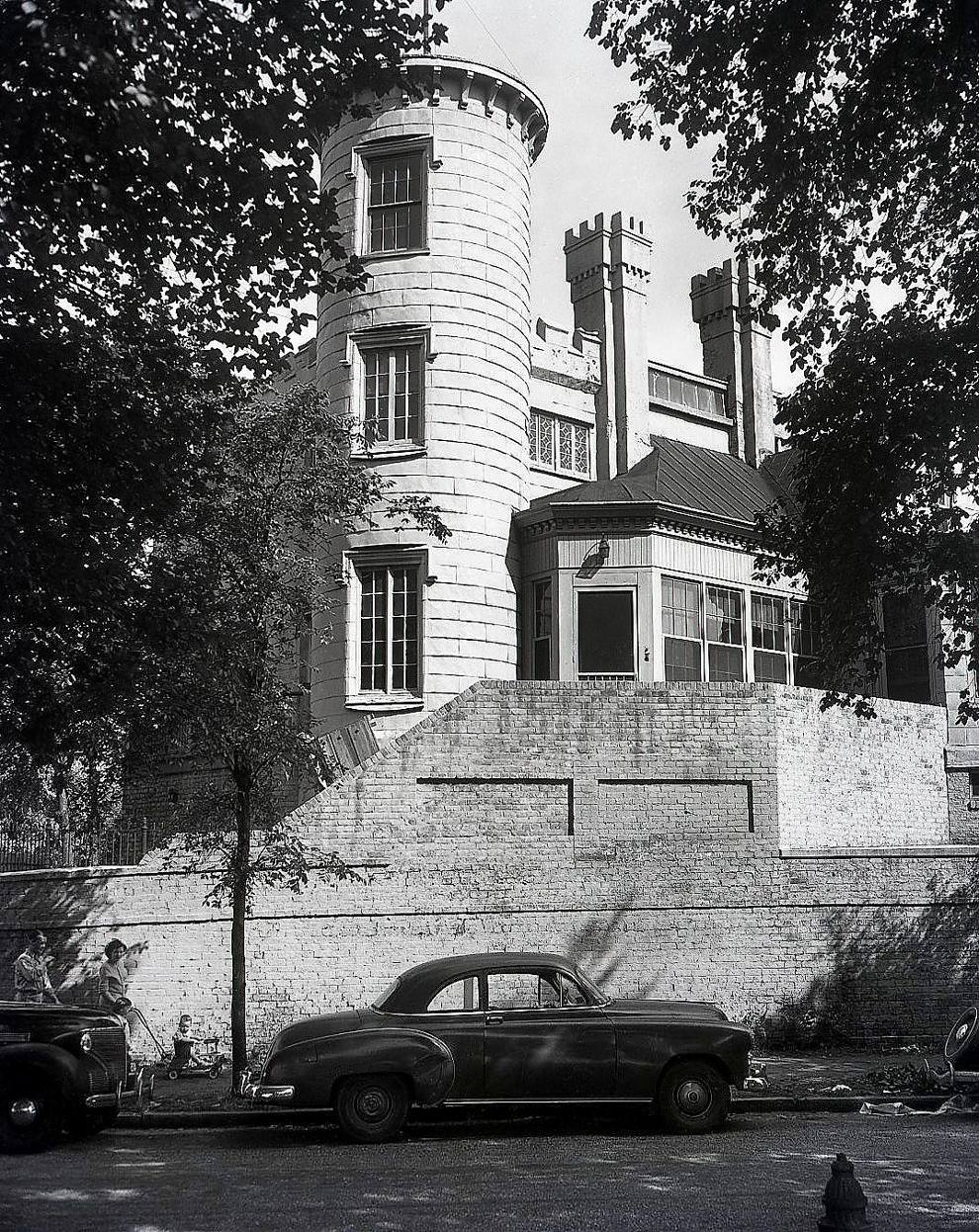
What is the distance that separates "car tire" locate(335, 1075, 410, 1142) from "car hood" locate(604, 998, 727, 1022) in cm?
209

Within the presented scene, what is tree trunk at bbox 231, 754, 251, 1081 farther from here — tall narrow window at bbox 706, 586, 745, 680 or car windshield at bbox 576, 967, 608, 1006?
tall narrow window at bbox 706, 586, 745, 680

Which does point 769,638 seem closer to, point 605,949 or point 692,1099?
point 605,949

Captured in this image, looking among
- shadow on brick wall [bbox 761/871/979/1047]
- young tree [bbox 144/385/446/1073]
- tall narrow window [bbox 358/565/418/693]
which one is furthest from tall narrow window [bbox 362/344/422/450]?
shadow on brick wall [bbox 761/871/979/1047]

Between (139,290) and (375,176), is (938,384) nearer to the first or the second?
(139,290)

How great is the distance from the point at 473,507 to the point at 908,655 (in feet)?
33.3

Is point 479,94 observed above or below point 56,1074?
above

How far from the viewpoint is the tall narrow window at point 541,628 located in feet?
75.4

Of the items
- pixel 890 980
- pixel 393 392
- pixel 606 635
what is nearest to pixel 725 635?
pixel 606 635

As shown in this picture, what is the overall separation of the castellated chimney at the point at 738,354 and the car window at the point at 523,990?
2590 cm

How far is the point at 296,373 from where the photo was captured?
2667 centimetres

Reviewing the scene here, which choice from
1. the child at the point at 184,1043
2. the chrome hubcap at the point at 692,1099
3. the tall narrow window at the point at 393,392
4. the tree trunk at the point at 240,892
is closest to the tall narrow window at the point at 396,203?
the tall narrow window at the point at 393,392

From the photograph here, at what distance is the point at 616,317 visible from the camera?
33906 millimetres

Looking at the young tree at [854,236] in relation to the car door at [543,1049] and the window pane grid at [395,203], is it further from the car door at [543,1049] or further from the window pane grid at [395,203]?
the window pane grid at [395,203]

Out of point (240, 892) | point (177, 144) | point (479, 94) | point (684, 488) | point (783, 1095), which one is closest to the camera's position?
point (177, 144)
